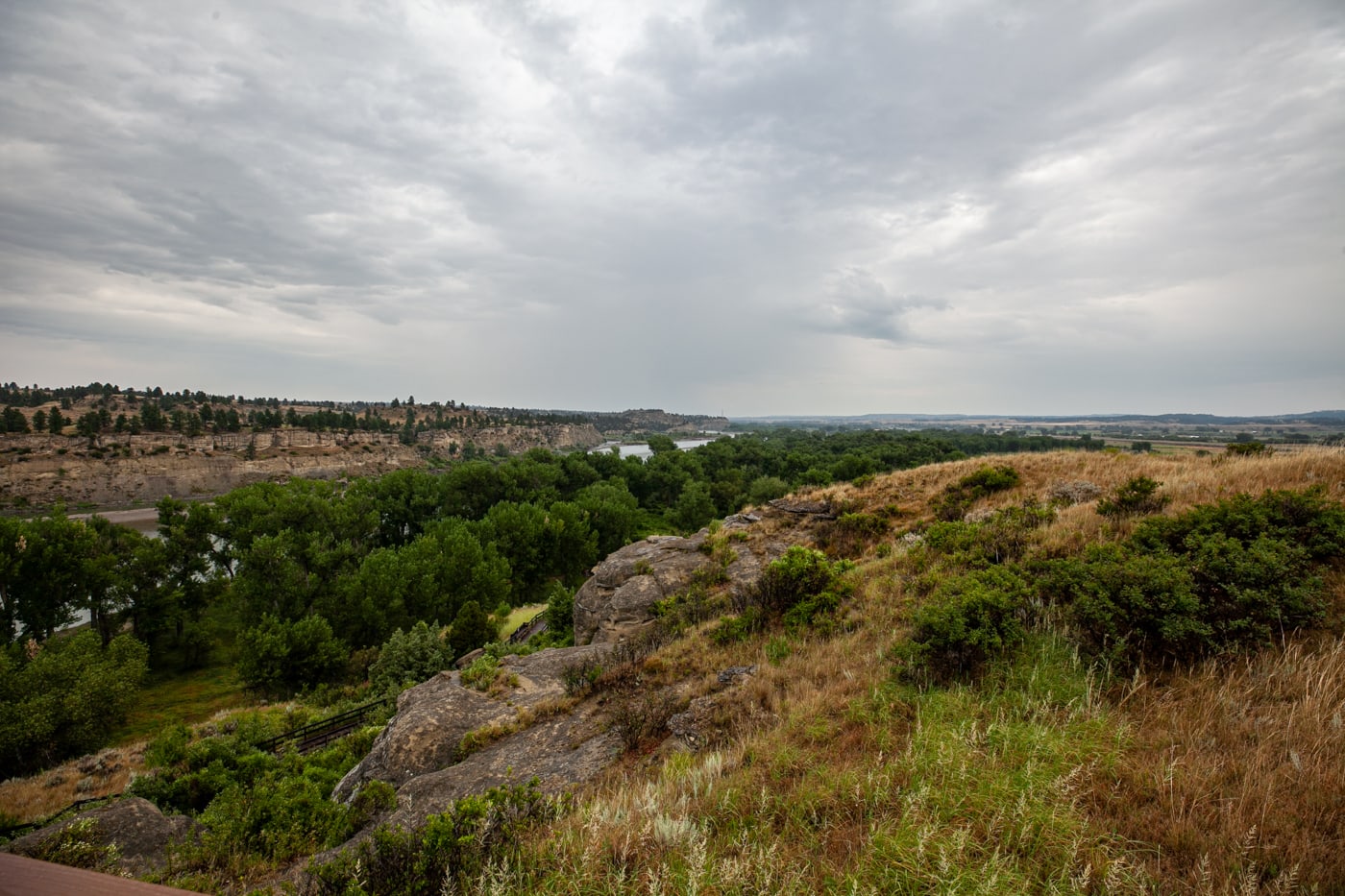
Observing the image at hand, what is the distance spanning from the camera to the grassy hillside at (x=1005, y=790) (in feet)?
9.75

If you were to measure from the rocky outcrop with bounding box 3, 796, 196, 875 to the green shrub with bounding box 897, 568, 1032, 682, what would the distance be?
996 centimetres

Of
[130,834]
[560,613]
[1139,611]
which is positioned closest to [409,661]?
[560,613]

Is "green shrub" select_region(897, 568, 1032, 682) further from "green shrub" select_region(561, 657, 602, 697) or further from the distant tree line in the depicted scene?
the distant tree line

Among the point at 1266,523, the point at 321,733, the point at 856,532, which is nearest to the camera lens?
the point at 1266,523

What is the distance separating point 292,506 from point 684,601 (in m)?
37.5

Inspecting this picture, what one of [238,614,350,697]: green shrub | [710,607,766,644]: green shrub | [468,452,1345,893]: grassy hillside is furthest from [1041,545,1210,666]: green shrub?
[238,614,350,697]: green shrub

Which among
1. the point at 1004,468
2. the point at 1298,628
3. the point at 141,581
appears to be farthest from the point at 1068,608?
the point at 141,581

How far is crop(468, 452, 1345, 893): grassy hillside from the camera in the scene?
297 centimetres

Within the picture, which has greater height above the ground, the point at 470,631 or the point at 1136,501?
the point at 1136,501

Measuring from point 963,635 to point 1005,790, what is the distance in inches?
99.4

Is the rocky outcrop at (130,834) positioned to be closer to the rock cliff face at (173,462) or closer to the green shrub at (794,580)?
the green shrub at (794,580)

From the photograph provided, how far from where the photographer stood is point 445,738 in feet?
27.2

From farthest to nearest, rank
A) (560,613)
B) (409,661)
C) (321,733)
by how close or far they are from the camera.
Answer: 1. (560,613)
2. (409,661)
3. (321,733)

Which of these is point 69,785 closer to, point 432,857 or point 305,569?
point 305,569
